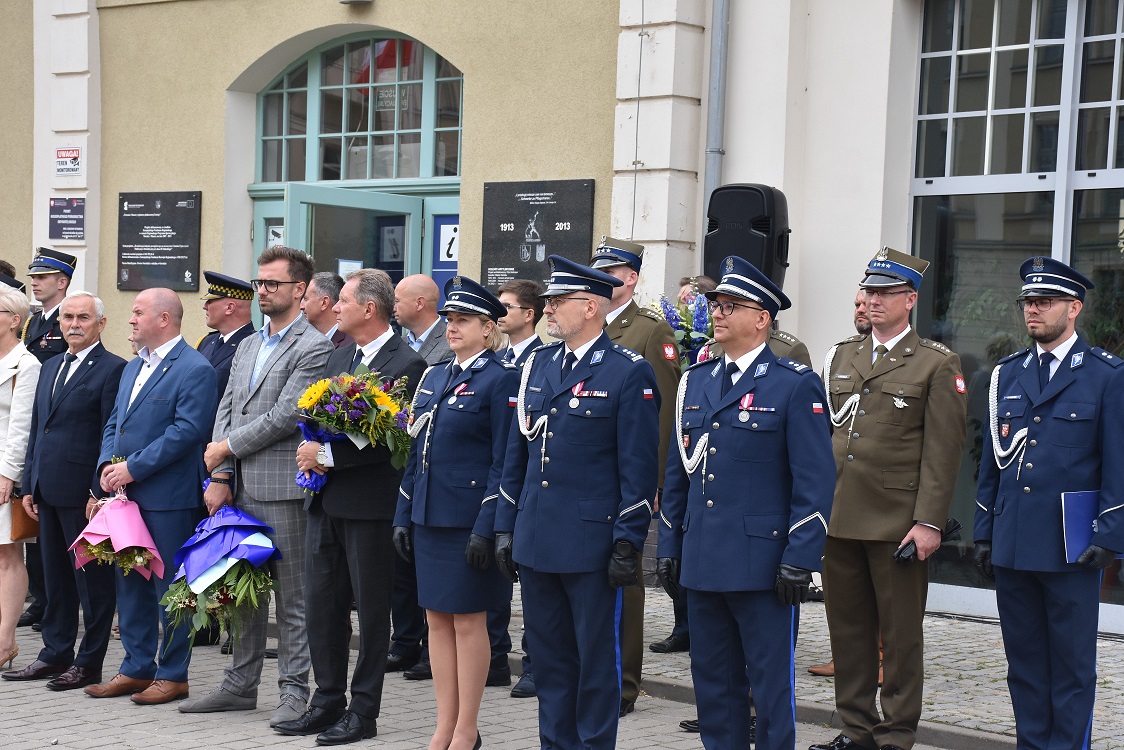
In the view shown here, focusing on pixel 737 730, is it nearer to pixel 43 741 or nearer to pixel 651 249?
pixel 43 741

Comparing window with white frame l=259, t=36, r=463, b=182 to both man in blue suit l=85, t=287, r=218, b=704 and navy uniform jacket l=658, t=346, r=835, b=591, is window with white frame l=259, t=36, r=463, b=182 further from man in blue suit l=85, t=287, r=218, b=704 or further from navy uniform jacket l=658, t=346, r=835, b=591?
navy uniform jacket l=658, t=346, r=835, b=591

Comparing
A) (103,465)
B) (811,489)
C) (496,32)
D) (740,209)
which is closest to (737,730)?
(811,489)

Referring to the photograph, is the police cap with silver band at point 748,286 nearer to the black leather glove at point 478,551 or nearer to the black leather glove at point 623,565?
the black leather glove at point 623,565

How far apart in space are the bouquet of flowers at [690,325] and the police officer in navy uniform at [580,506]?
254cm

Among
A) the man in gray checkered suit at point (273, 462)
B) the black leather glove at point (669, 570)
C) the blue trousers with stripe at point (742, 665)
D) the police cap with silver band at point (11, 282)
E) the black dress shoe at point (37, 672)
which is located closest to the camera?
the blue trousers with stripe at point (742, 665)

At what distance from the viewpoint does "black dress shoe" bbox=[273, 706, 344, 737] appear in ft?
22.3

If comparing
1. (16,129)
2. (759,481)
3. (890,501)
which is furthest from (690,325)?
(16,129)

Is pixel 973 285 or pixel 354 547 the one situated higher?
pixel 973 285

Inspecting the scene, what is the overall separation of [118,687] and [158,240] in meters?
6.65

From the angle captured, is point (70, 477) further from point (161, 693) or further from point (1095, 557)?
point (1095, 557)

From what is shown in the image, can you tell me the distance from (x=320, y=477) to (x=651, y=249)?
4.46 meters

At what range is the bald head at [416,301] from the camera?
26.8 ft

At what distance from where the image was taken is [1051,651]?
6016mm

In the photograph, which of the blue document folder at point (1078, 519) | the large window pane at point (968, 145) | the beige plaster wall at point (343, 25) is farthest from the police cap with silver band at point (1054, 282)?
the beige plaster wall at point (343, 25)
